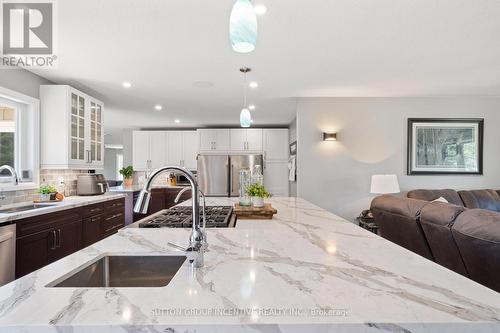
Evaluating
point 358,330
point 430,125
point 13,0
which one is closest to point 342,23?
point 358,330

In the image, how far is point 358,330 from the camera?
1.91 ft

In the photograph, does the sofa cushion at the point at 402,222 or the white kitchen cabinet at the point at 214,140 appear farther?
the white kitchen cabinet at the point at 214,140

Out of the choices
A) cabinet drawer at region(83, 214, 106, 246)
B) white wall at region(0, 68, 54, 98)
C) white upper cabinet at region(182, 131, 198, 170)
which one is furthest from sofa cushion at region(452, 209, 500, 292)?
white upper cabinet at region(182, 131, 198, 170)

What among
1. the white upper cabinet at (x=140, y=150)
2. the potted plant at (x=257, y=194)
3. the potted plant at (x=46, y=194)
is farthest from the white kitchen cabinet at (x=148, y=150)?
the potted plant at (x=257, y=194)

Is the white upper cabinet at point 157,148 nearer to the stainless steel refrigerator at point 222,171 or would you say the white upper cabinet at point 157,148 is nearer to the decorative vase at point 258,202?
the stainless steel refrigerator at point 222,171

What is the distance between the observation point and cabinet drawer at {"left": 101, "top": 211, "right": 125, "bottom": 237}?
3539 mm

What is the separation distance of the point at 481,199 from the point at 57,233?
522 centimetres

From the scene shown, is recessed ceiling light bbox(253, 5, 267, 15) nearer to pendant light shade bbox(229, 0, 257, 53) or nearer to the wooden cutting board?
pendant light shade bbox(229, 0, 257, 53)

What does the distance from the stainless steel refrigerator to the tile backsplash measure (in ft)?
8.28

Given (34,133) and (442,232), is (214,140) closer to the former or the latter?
(34,133)

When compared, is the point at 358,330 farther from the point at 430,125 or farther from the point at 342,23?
the point at 430,125

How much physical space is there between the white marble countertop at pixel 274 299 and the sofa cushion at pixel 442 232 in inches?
40.7

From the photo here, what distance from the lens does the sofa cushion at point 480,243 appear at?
4.98 feet

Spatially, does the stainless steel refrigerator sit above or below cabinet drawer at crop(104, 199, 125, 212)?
above
